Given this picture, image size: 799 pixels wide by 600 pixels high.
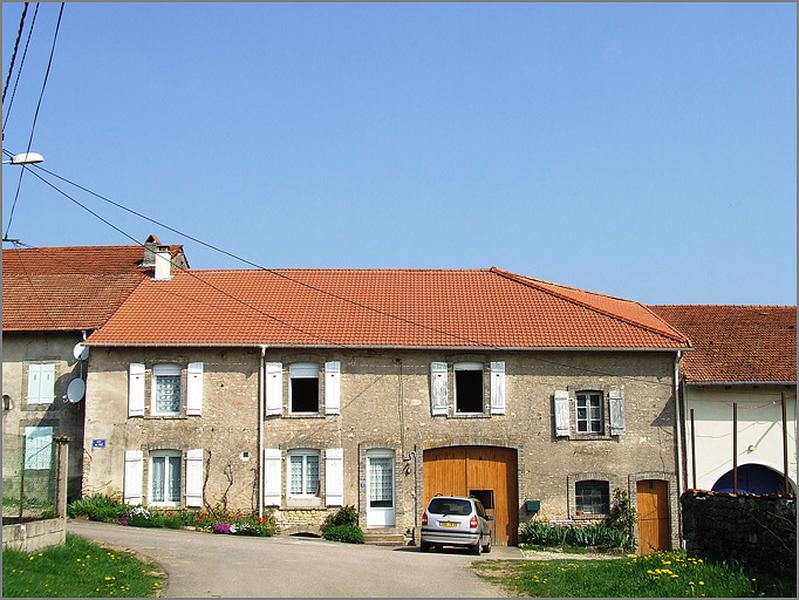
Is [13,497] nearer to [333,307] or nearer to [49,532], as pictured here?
[49,532]

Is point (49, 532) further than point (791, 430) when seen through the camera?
No

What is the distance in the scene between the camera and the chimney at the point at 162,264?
31.4 meters

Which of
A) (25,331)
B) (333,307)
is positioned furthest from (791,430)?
(25,331)

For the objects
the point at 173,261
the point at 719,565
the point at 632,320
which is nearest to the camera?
the point at 719,565

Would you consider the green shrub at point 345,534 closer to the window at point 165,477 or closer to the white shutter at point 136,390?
the window at point 165,477

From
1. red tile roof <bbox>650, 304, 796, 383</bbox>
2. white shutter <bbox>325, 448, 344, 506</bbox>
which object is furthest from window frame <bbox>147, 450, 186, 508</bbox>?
red tile roof <bbox>650, 304, 796, 383</bbox>

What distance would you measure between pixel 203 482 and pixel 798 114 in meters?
19.3

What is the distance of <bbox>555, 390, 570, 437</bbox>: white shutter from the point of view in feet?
88.9

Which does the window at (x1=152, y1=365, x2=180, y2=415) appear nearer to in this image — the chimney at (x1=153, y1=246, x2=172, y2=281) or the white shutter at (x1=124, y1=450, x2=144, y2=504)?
the white shutter at (x1=124, y1=450, x2=144, y2=504)

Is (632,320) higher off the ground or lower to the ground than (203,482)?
higher

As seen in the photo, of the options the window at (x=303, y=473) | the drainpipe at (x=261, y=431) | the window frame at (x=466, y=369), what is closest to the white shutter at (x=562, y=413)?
the window frame at (x=466, y=369)

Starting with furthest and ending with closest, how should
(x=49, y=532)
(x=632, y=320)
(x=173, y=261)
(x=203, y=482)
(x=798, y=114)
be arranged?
(x=173, y=261)
(x=632, y=320)
(x=203, y=482)
(x=49, y=532)
(x=798, y=114)

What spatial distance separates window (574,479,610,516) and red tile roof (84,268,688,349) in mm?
3808

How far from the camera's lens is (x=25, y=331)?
1111 inches
